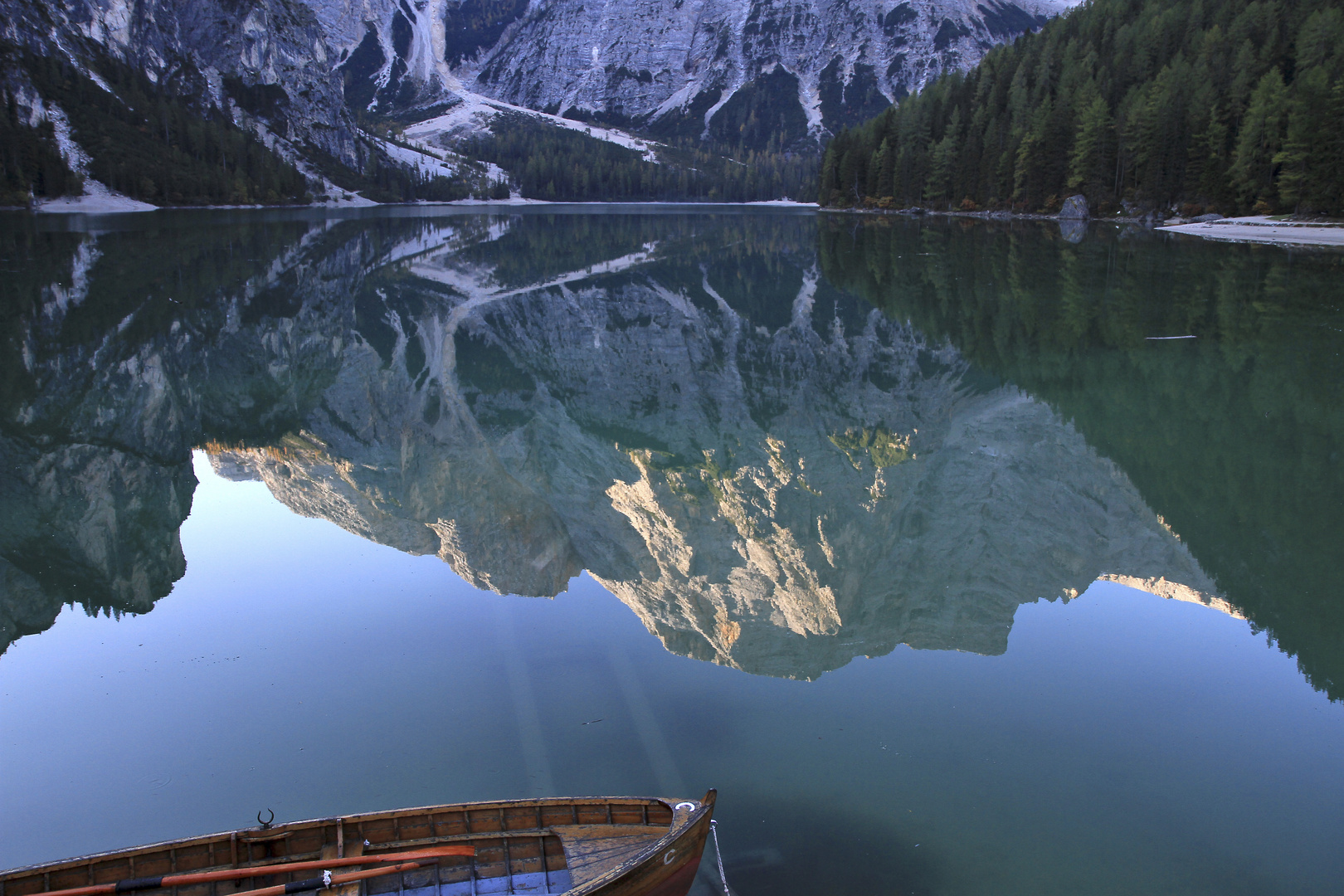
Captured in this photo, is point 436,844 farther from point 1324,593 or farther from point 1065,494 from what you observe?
point 1065,494

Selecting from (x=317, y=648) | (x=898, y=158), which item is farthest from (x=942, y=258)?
(x=898, y=158)

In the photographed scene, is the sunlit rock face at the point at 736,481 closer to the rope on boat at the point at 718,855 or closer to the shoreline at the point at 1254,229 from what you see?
the rope on boat at the point at 718,855

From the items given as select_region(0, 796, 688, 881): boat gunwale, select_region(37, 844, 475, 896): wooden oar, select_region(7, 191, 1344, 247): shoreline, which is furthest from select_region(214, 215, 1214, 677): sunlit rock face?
select_region(7, 191, 1344, 247): shoreline

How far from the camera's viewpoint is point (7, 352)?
19.9 meters

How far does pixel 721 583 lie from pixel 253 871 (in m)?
7.16

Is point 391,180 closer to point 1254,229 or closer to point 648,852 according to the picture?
point 1254,229

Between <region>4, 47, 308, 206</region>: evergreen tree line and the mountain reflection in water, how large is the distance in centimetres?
8960

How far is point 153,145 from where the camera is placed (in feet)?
382

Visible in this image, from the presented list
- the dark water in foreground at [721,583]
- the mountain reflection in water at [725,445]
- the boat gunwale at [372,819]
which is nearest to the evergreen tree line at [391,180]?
the mountain reflection in water at [725,445]

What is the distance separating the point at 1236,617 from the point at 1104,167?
78.4 m

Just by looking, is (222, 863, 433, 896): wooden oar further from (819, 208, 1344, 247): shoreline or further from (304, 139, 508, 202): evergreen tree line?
(304, 139, 508, 202): evergreen tree line

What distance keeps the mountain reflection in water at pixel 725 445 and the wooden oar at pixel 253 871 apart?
13.7ft

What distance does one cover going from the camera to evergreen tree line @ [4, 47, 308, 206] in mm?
107062

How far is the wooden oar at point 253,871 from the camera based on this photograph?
520 centimetres
